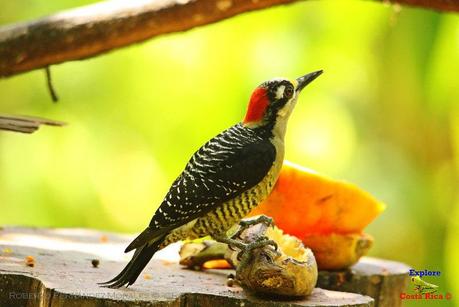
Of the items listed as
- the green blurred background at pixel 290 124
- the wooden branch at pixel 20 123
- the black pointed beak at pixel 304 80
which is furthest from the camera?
the green blurred background at pixel 290 124

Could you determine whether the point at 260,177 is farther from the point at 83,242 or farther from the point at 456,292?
the point at 456,292

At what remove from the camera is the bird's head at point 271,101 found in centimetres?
410

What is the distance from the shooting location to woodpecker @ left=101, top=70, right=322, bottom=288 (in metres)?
3.86

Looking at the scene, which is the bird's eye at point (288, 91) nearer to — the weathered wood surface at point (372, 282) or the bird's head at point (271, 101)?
the bird's head at point (271, 101)

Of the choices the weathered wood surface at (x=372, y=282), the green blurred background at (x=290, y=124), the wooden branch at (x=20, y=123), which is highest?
the green blurred background at (x=290, y=124)

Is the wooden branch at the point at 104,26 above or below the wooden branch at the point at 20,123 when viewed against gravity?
above

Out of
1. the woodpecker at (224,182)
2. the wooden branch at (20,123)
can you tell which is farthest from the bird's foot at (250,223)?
the wooden branch at (20,123)

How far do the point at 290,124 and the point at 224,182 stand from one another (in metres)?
5.27

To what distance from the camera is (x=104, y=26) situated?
513 cm

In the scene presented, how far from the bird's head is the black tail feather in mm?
764

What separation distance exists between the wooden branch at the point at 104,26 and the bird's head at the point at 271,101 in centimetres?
112

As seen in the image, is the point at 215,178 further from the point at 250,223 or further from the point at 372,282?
the point at 372,282

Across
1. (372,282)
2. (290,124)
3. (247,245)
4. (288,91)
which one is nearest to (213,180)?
(247,245)

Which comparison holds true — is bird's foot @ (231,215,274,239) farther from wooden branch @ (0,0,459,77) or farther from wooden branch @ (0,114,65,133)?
wooden branch @ (0,0,459,77)
